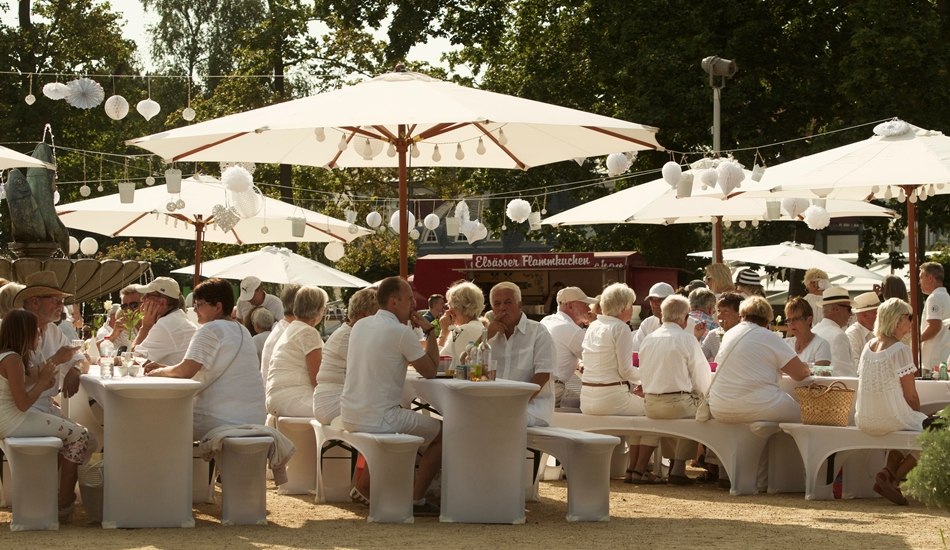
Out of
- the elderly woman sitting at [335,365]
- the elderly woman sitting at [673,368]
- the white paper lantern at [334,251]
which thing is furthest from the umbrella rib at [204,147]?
the white paper lantern at [334,251]

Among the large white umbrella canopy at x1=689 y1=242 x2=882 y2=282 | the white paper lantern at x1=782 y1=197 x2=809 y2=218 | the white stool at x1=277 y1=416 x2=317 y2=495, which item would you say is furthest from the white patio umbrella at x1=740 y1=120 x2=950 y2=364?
the large white umbrella canopy at x1=689 y1=242 x2=882 y2=282

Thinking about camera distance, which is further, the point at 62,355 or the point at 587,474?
the point at 587,474

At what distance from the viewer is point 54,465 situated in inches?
310

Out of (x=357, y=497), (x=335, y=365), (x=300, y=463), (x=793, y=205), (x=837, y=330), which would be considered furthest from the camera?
(x=793, y=205)

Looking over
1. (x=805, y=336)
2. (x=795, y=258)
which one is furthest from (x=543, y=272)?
(x=805, y=336)

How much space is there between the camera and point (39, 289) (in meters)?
8.63

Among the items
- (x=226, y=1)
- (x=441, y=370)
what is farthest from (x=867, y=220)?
(x=226, y=1)

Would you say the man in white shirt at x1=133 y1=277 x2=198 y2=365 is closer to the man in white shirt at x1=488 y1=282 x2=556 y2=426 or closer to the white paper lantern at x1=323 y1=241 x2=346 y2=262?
the man in white shirt at x1=488 y1=282 x2=556 y2=426

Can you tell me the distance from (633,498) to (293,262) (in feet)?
31.9

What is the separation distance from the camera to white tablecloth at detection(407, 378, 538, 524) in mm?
8133

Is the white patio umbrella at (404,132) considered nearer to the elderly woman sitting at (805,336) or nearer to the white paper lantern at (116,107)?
the elderly woman sitting at (805,336)

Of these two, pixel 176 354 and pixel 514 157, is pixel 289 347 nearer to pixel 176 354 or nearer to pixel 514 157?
pixel 176 354

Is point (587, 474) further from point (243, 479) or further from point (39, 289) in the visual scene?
point (39, 289)

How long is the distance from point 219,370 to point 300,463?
5.43 ft
